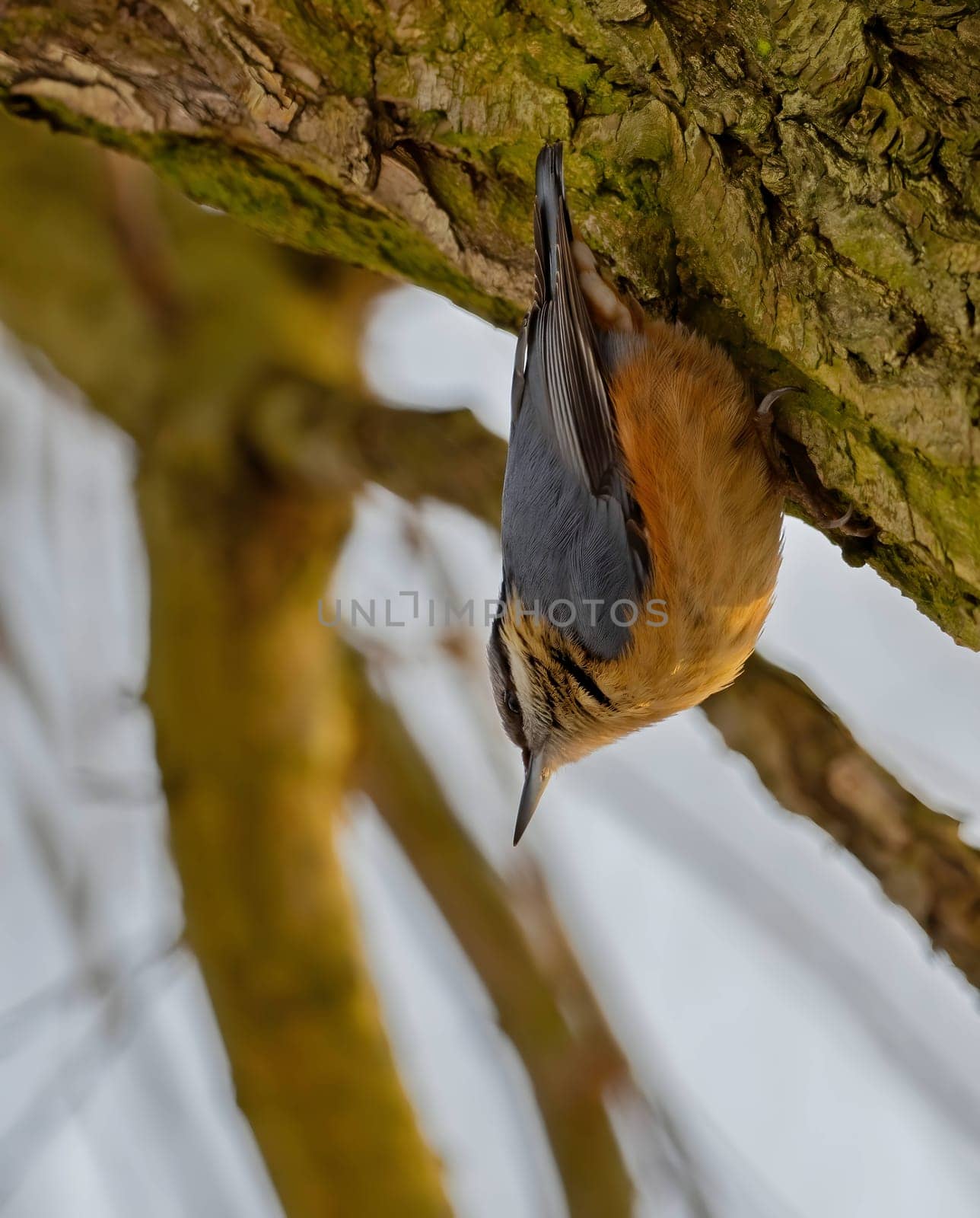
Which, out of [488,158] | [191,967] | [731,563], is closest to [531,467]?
[731,563]

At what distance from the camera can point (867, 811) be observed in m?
1.98

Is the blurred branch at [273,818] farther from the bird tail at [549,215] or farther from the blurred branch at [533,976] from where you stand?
the bird tail at [549,215]

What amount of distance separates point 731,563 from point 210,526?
1.47 meters

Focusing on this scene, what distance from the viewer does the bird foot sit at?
2.13m

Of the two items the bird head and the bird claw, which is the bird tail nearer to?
the bird claw

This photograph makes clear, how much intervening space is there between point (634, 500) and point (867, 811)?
2.74ft

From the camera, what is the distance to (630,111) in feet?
6.42

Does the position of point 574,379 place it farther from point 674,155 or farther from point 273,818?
point 273,818

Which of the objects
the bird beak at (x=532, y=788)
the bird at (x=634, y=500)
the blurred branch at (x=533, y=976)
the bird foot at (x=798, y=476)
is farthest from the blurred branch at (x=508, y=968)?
the bird foot at (x=798, y=476)

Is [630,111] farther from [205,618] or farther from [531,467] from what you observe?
[205,618]

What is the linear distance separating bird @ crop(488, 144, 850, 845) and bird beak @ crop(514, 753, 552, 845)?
0.28m

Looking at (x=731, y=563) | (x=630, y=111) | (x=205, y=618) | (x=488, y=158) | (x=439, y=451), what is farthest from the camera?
(x=205, y=618)

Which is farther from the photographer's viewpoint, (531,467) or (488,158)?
(531,467)

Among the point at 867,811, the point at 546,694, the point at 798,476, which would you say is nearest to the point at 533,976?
the point at 546,694
